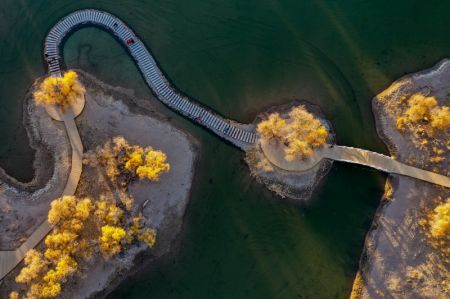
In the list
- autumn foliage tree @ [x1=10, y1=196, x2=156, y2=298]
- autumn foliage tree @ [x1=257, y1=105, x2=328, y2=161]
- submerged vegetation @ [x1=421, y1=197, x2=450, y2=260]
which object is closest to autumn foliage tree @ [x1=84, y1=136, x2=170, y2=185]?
autumn foliage tree @ [x1=10, y1=196, x2=156, y2=298]

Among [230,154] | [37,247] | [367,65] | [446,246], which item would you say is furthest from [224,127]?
[446,246]

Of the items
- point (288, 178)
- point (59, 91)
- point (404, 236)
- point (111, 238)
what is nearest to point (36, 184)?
point (59, 91)

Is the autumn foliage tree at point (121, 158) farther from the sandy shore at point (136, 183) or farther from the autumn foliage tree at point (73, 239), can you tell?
the autumn foliage tree at point (73, 239)

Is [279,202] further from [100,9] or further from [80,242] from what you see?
[100,9]

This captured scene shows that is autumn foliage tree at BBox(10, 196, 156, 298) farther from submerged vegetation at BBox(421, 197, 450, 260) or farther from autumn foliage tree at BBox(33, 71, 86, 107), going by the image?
submerged vegetation at BBox(421, 197, 450, 260)

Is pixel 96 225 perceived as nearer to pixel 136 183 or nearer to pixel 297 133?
pixel 136 183

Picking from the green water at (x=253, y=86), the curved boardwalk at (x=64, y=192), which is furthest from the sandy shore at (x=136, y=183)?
the green water at (x=253, y=86)
